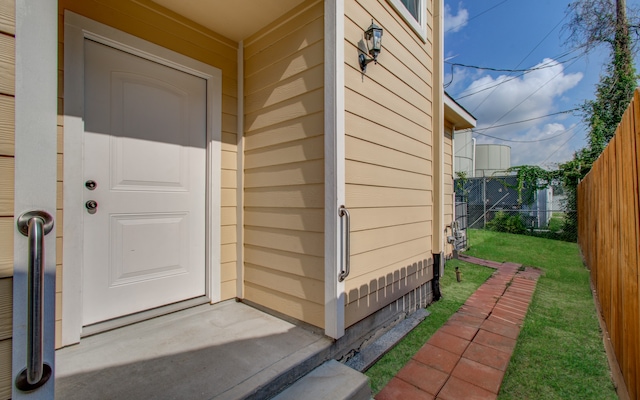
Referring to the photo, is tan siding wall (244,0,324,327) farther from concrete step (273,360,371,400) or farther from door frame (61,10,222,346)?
door frame (61,10,222,346)

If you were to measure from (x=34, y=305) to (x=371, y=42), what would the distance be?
238 cm

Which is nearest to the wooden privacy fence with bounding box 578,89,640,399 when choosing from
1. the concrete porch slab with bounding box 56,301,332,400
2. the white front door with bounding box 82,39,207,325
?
the concrete porch slab with bounding box 56,301,332,400

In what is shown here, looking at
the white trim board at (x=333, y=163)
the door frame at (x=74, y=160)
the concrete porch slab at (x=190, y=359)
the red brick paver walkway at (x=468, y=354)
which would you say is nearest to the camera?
the concrete porch slab at (x=190, y=359)

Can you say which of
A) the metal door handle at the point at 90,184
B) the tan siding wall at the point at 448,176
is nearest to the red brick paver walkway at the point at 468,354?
the tan siding wall at the point at 448,176

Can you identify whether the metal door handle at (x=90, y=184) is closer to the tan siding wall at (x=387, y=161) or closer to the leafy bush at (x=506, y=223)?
the tan siding wall at (x=387, y=161)

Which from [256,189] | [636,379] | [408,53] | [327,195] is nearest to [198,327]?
[256,189]

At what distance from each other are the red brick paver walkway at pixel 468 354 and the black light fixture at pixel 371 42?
2.21 m

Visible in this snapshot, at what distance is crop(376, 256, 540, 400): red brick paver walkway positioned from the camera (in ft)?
6.00

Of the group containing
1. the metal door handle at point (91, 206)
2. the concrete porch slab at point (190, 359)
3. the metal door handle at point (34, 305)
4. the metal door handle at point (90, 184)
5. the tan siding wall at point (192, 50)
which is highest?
the tan siding wall at point (192, 50)

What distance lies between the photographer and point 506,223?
8.76m

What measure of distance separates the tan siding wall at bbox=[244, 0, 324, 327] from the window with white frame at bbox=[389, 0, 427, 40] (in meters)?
1.18

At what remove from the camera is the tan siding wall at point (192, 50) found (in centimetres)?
177

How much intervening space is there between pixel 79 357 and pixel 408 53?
349 cm

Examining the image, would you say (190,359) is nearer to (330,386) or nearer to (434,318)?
(330,386)
